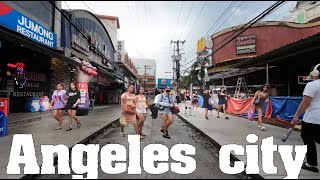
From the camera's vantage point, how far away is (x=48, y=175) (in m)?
4.32

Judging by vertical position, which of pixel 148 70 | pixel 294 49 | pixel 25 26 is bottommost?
pixel 294 49

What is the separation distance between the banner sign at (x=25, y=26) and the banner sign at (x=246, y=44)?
1968 centimetres

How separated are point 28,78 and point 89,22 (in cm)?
830

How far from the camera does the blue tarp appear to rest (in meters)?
9.15

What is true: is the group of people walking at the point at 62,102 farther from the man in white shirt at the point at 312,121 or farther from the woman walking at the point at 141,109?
the man in white shirt at the point at 312,121

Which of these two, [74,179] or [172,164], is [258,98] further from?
[74,179]

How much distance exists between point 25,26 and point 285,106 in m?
11.4

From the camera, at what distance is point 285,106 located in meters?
9.78

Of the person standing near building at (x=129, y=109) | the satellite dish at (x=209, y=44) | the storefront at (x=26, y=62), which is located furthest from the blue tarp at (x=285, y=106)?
the satellite dish at (x=209, y=44)

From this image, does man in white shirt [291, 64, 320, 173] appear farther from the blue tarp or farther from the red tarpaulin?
the red tarpaulin

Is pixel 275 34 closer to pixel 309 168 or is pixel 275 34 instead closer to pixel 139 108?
pixel 139 108

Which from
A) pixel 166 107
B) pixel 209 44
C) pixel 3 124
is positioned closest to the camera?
pixel 3 124

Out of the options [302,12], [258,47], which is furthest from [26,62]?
[302,12]

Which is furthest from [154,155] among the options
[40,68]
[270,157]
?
[40,68]
